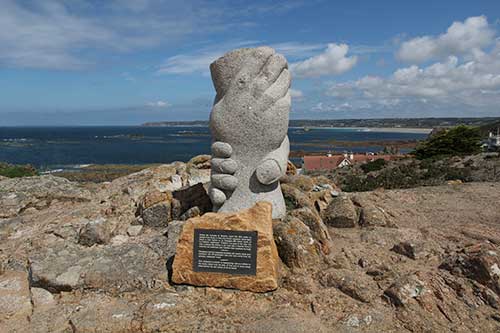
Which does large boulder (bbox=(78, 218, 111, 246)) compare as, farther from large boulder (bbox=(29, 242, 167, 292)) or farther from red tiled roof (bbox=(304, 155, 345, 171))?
red tiled roof (bbox=(304, 155, 345, 171))

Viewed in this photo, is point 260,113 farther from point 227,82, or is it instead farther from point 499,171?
point 499,171

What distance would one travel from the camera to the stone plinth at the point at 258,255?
17.1 feet

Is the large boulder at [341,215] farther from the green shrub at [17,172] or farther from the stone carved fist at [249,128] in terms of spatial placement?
the green shrub at [17,172]

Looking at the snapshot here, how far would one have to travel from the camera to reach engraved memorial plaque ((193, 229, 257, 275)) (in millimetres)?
5266

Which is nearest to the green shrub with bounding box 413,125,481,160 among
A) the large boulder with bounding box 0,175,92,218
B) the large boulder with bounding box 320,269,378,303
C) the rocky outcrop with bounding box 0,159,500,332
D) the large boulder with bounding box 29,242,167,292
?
the rocky outcrop with bounding box 0,159,500,332

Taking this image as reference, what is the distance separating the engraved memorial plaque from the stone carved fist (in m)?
1.10

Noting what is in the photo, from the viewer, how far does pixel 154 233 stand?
726 centimetres

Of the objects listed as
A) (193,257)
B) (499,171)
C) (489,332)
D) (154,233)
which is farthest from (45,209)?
(499,171)

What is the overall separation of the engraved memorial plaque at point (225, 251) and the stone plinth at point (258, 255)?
0.18 feet

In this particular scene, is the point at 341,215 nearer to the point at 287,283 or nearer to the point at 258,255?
the point at 287,283

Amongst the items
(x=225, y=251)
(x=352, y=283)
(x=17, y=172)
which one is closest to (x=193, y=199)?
(x=225, y=251)

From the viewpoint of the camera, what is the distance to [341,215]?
7.71 meters

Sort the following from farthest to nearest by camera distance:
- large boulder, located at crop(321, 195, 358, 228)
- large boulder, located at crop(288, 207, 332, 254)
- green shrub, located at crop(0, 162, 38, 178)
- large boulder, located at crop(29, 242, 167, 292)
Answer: green shrub, located at crop(0, 162, 38, 178) < large boulder, located at crop(321, 195, 358, 228) < large boulder, located at crop(288, 207, 332, 254) < large boulder, located at crop(29, 242, 167, 292)

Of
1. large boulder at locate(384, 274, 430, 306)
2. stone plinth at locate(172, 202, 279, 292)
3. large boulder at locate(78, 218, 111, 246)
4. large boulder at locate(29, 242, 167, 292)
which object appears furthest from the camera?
large boulder at locate(78, 218, 111, 246)
